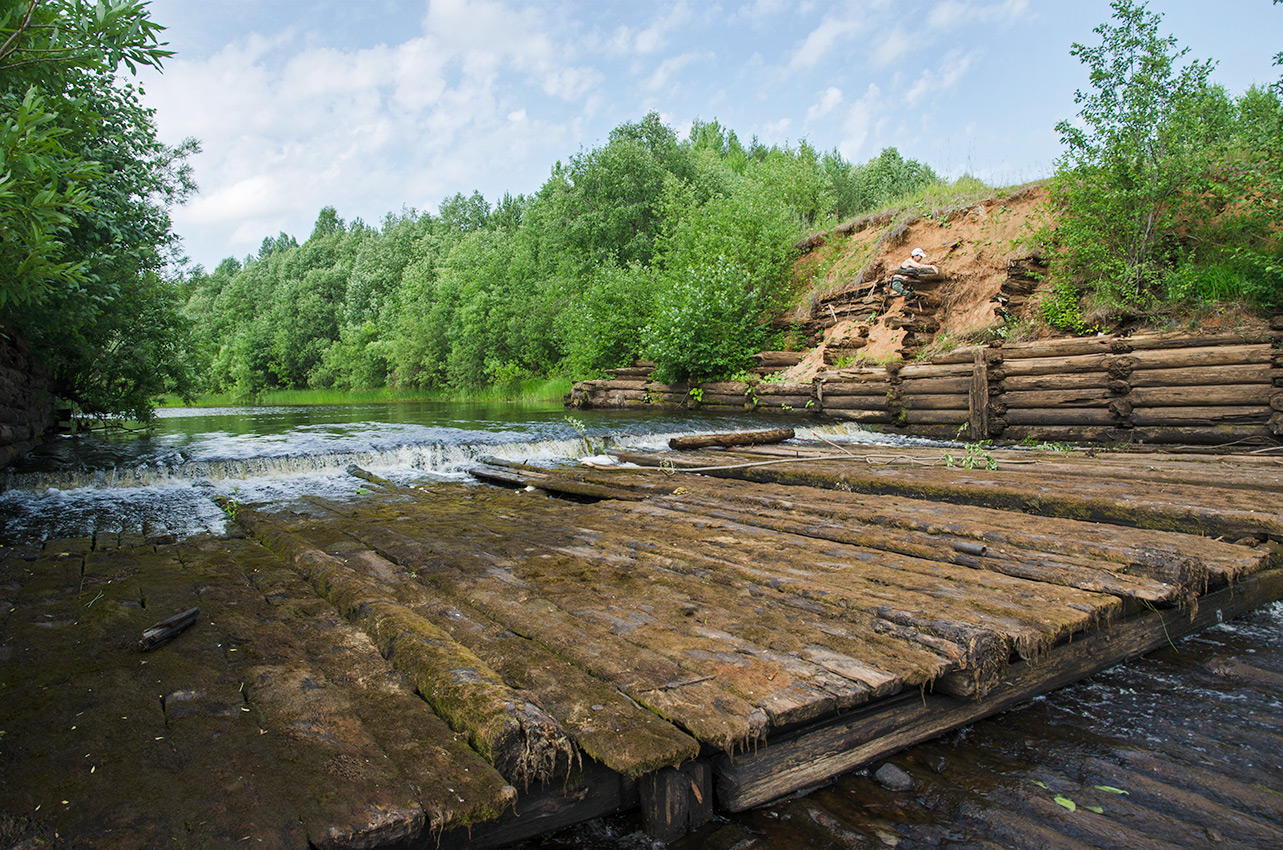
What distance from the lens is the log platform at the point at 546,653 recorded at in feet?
6.33

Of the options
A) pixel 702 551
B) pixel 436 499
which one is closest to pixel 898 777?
pixel 702 551

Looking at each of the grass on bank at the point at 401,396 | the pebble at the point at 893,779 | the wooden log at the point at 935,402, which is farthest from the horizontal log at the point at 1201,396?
the grass on bank at the point at 401,396

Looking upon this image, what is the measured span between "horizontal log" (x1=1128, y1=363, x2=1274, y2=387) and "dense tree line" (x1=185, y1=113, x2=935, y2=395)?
478 inches

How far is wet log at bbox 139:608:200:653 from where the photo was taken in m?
2.81

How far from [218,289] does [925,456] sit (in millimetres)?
88614

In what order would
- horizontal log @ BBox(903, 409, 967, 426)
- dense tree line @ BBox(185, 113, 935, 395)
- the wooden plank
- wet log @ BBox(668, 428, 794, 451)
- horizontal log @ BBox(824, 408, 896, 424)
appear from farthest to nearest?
dense tree line @ BBox(185, 113, 935, 395) < horizontal log @ BBox(824, 408, 896, 424) < horizontal log @ BBox(903, 409, 967, 426) < wet log @ BBox(668, 428, 794, 451) < the wooden plank

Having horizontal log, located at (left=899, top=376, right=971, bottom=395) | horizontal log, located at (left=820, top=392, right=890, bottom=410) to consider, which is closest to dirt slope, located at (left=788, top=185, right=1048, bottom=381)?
horizontal log, located at (left=820, top=392, right=890, bottom=410)

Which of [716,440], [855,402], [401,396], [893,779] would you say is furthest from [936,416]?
[401,396]

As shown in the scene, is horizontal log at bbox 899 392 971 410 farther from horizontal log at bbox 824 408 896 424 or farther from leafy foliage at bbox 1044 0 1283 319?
leafy foliage at bbox 1044 0 1283 319

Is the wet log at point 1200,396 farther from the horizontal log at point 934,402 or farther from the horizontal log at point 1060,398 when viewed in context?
the horizontal log at point 934,402

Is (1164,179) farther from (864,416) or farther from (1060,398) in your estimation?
(864,416)

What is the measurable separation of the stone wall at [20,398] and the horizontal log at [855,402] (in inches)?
599

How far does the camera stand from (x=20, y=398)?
10.1 m

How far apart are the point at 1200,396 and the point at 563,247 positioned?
29.5 meters
